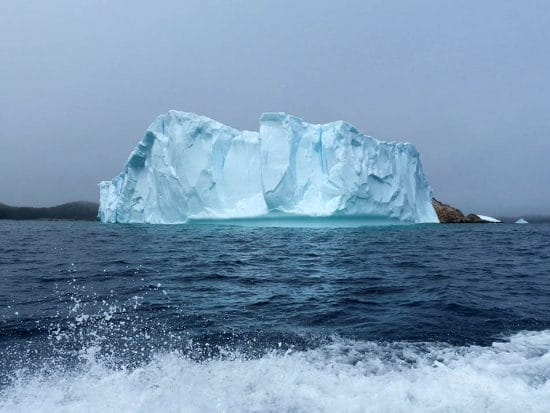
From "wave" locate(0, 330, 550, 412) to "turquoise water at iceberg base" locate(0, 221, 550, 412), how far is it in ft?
0.05

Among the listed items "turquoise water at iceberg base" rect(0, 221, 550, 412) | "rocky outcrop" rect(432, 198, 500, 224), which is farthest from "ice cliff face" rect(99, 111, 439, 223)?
"rocky outcrop" rect(432, 198, 500, 224)

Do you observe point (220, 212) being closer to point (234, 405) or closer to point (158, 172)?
point (158, 172)

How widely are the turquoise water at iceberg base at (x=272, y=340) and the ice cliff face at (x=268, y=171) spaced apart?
14.0 m

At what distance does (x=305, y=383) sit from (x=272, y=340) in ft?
3.41

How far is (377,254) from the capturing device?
11.2 meters

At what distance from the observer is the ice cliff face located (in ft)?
73.3

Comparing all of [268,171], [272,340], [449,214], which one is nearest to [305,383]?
[272,340]

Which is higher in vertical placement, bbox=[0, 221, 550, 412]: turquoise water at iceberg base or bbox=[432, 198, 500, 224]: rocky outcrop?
bbox=[432, 198, 500, 224]: rocky outcrop

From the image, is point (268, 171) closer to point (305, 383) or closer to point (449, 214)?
point (305, 383)

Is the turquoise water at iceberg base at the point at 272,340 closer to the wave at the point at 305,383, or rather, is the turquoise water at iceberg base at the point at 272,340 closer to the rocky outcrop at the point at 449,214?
the wave at the point at 305,383

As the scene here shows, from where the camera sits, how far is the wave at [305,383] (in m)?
2.86

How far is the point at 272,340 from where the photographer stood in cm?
418

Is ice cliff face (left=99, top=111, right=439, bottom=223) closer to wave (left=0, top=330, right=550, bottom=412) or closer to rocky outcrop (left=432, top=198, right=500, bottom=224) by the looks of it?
wave (left=0, top=330, right=550, bottom=412)

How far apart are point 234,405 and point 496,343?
277cm
